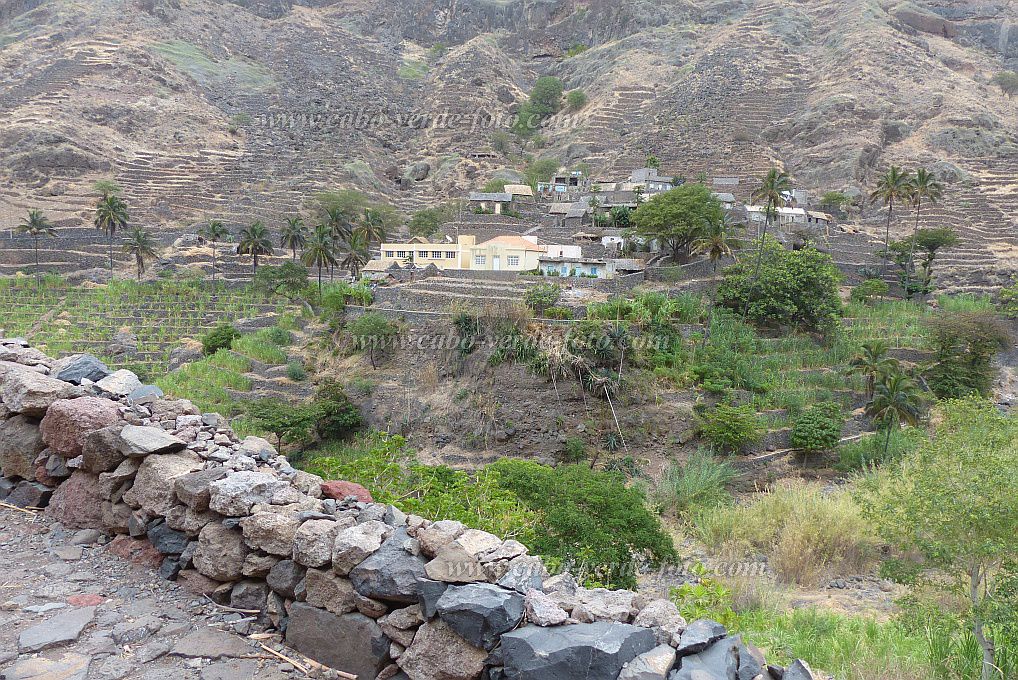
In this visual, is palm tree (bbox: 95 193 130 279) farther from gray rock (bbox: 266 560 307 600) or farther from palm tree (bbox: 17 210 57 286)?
gray rock (bbox: 266 560 307 600)

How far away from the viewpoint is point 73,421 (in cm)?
424

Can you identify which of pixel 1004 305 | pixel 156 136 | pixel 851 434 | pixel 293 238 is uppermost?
pixel 156 136

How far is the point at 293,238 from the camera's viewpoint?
36969 mm

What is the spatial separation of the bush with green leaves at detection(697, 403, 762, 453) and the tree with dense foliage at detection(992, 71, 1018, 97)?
62.7m

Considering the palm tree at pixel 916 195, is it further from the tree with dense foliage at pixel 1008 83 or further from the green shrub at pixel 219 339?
the tree with dense foliage at pixel 1008 83

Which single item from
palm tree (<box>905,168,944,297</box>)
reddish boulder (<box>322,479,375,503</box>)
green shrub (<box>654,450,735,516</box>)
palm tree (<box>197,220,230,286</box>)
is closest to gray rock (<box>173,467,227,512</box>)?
reddish boulder (<box>322,479,375,503</box>)

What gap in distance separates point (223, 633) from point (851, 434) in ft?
69.6

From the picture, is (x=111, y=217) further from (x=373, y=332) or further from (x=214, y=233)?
(x=373, y=332)

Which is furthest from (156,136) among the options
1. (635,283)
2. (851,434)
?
(851,434)

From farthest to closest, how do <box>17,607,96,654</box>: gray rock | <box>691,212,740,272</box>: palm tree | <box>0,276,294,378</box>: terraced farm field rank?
<box>0,276,294,378</box>: terraced farm field, <box>691,212,740,272</box>: palm tree, <box>17,607,96,654</box>: gray rock

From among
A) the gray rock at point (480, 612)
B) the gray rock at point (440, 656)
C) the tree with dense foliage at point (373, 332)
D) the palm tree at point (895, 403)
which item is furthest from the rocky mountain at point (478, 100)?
the gray rock at point (440, 656)

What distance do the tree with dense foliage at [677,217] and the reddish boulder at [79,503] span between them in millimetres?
25930

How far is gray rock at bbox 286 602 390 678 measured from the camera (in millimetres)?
3213

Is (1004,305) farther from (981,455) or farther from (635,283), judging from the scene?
(981,455)
